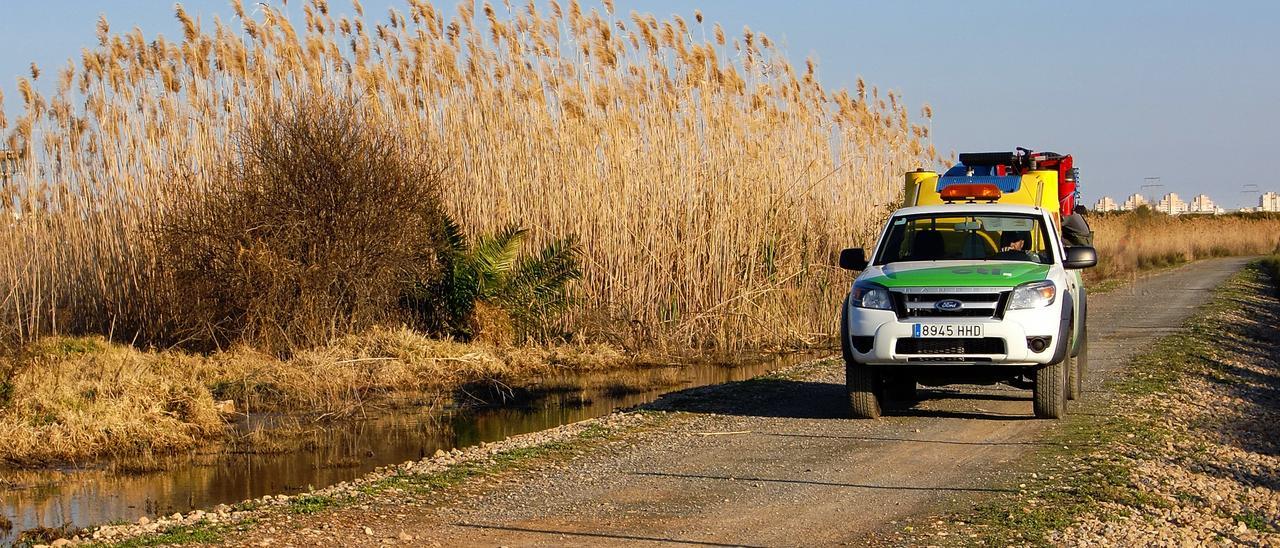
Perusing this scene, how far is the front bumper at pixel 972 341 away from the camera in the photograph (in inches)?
432

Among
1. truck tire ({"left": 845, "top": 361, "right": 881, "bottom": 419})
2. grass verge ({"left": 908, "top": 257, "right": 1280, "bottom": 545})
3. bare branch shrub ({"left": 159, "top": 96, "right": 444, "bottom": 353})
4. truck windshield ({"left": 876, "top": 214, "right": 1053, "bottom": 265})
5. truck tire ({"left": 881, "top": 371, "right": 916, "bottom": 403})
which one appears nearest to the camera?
grass verge ({"left": 908, "top": 257, "right": 1280, "bottom": 545})

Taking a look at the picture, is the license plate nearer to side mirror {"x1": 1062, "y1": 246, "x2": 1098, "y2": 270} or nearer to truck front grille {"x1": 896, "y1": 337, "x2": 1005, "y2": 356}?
truck front grille {"x1": 896, "y1": 337, "x2": 1005, "y2": 356}

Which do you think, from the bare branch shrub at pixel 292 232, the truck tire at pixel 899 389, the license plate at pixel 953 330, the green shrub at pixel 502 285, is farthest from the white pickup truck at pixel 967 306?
the green shrub at pixel 502 285

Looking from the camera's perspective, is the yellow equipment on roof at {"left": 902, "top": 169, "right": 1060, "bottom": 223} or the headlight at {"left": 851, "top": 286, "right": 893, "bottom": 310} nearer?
the headlight at {"left": 851, "top": 286, "right": 893, "bottom": 310}

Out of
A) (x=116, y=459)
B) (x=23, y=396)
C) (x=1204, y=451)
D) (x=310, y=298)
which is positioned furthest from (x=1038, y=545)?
(x=310, y=298)

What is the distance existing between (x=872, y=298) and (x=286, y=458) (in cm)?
516

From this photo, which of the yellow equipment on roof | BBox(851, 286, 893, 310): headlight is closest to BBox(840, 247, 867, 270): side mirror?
BBox(851, 286, 893, 310): headlight

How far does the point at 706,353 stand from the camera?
20.3 m

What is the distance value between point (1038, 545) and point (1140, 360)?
→ 9.92 metres

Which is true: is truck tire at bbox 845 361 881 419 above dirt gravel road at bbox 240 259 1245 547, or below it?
above

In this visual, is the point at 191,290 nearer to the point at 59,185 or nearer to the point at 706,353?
the point at 59,185

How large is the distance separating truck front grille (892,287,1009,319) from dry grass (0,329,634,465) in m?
6.54

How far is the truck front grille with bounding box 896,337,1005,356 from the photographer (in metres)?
11.0

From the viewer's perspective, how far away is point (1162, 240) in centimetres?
5716
